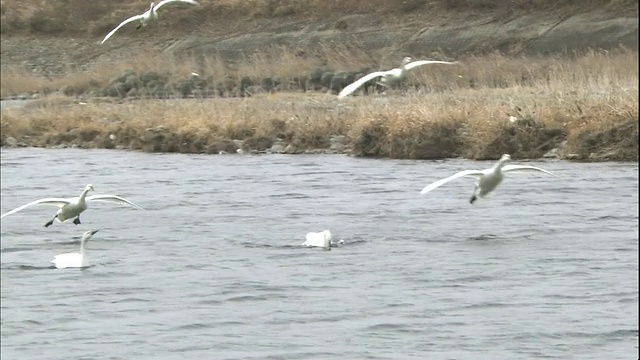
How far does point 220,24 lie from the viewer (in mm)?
52500

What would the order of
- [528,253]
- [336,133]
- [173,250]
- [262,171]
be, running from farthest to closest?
[336,133], [262,171], [173,250], [528,253]

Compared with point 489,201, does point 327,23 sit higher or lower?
higher

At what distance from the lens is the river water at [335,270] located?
42.5 feet

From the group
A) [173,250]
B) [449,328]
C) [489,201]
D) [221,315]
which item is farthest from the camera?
[489,201]

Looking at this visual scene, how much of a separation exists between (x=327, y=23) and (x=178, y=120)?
23.0 metres

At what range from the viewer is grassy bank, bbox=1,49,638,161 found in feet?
75.5

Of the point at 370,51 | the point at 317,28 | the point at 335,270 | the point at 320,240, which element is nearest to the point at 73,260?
the point at 320,240

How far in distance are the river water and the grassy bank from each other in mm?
811

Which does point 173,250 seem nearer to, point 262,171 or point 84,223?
point 84,223

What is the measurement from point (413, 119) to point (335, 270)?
336 inches

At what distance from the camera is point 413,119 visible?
78.6 ft

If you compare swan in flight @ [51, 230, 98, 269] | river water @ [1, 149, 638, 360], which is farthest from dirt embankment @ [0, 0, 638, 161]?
swan in flight @ [51, 230, 98, 269]

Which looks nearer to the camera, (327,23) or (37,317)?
(37,317)

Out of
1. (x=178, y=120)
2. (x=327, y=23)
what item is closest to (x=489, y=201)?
(x=178, y=120)
